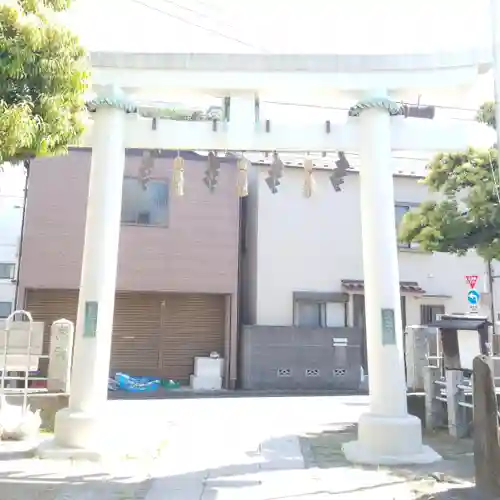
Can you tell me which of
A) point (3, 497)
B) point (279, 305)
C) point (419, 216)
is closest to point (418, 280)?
point (279, 305)

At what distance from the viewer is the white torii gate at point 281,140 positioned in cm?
743

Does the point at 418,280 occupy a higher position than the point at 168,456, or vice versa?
the point at 418,280

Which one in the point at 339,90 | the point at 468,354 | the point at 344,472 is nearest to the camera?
the point at 344,472

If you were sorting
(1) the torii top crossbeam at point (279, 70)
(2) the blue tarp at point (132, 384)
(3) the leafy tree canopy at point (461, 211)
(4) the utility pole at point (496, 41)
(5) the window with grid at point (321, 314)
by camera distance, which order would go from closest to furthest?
1. (4) the utility pole at point (496, 41)
2. (1) the torii top crossbeam at point (279, 70)
3. (3) the leafy tree canopy at point (461, 211)
4. (2) the blue tarp at point (132, 384)
5. (5) the window with grid at point (321, 314)

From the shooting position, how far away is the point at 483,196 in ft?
27.5

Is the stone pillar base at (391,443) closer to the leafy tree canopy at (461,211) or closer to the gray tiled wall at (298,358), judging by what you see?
the leafy tree canopy at (461,211)

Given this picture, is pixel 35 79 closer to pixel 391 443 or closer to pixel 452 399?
pixel 391 443

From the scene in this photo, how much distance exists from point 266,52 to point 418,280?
12869 mm

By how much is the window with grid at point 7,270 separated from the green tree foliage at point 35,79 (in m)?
13.5

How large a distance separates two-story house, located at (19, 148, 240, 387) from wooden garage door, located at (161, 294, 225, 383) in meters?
0.03

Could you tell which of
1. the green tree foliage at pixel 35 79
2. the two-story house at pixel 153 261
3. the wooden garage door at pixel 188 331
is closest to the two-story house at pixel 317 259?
the two-story house at pixel 153 261

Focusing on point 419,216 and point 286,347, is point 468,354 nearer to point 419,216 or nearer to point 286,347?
point 419,216

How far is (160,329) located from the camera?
1773cm

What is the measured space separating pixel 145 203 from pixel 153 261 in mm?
1902
